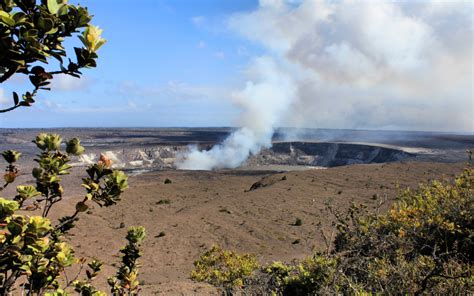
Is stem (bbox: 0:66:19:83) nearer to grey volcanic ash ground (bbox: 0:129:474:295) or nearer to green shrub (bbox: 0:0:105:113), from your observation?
green shrub (bbox: 0:0:105:113)

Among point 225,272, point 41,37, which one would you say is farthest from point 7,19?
point 225,272

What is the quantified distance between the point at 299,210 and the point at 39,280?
2731 cm

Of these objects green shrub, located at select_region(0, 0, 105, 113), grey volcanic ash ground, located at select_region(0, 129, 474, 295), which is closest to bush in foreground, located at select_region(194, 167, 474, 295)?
grey volcanic ash ground, located at select_region(0, 129, 474, 295)

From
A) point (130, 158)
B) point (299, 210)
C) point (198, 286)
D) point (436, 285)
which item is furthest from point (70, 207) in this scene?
point (130, 158)

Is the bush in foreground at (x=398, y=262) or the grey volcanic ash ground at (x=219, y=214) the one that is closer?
the bush in foreground at (x=398, y=262)

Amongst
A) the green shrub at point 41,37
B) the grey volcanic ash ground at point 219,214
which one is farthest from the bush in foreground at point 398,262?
the green shrub at point 41,37

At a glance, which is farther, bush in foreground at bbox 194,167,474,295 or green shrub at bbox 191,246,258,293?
green shrub at bbox 191,246,258,293

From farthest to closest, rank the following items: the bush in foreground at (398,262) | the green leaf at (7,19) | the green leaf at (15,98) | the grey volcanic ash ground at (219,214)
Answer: the grey volcanic ash ground at (219,214), the bush in foreground at (398,262), the green leaf at (15,98), the green leaf at (7,19)

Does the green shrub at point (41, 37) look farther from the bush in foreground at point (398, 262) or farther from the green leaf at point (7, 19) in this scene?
the bush in foreground at point (398, 262)

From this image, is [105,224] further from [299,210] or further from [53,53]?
[53,53]

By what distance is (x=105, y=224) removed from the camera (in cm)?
2872

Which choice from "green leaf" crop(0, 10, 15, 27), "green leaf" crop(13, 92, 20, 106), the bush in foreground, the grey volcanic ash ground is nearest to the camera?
"green leaf" crop(0, 10, 15, 27)

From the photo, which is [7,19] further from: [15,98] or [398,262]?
[398,262]

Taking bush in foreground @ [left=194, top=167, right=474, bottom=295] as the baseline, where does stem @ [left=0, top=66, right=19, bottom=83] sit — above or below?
above
